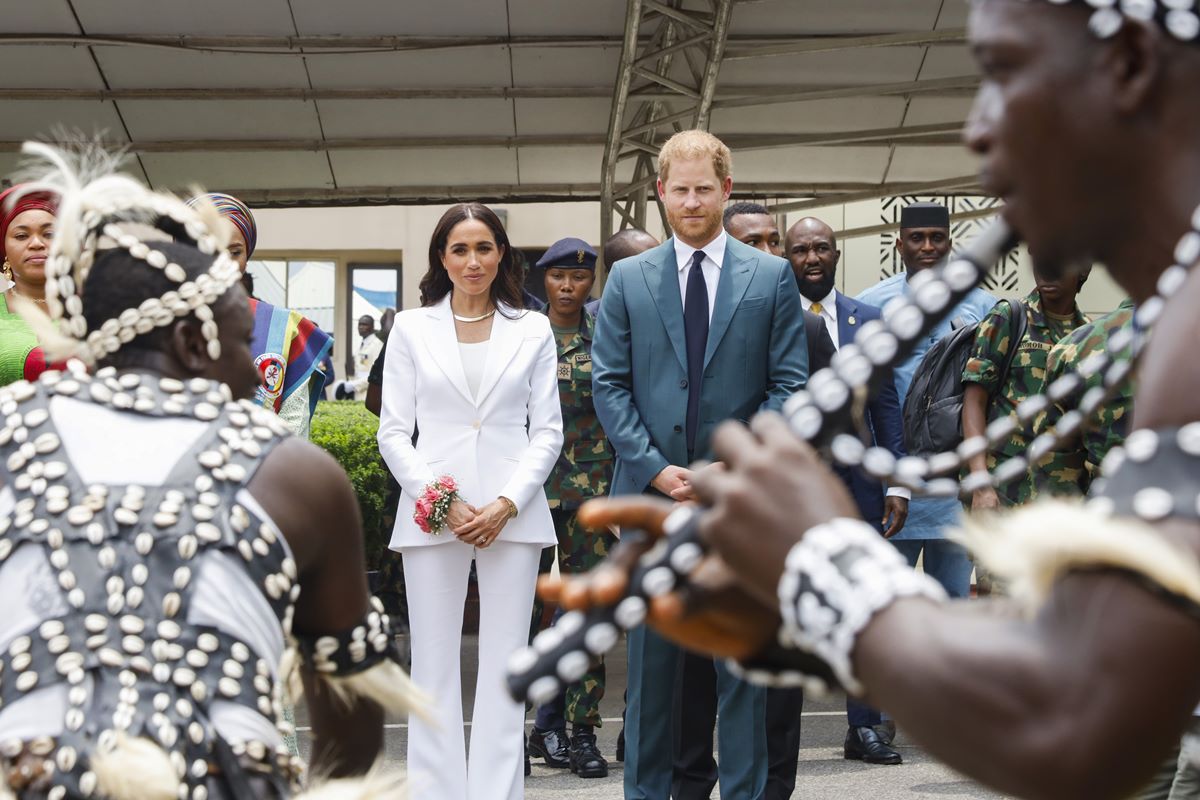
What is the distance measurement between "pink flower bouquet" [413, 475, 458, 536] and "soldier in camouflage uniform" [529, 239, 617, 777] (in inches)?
48.1

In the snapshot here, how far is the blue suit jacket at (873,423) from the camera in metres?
6.37

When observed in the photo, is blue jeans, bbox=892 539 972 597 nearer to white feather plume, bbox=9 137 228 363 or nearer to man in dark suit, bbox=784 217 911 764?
man in dark suit, bbox=784 217 911 764

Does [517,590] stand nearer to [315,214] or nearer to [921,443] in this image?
[921,443]

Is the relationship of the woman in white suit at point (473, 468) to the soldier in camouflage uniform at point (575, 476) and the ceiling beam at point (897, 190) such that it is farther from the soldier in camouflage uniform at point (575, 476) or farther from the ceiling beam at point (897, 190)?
the ceiling beam at point (897, 190)

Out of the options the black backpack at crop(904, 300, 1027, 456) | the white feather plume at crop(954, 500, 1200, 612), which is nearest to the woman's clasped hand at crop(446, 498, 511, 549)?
the black backpack at crop(904, 300, 1027, 456)

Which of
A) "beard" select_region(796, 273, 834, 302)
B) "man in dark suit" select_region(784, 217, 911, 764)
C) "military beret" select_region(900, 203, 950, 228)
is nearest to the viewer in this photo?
"man in dark suit" select_region(784, 217, 911, 764)

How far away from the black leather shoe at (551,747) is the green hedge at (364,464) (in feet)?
6.90

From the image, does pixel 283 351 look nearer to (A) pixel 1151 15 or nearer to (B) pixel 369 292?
(A) pixel 1151 15

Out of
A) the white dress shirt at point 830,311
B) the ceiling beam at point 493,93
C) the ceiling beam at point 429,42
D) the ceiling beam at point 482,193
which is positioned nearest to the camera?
the white dress shirt at point 830,311

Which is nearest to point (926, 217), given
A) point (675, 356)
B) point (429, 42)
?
point (675, 356)

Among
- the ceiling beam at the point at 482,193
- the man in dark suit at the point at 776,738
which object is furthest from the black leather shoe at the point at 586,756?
the ceiling beam at the point at 482,193

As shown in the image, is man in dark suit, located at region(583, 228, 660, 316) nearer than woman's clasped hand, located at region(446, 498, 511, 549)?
No

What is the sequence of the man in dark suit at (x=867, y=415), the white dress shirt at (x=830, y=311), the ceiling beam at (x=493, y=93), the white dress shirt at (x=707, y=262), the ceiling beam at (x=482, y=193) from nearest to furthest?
the white dress shirt at (x=707, y=262) → the man in dark suit at (x=867, y=415) → the white dress shirt at (x=830, y=311) → the ceiling beam at (x=493, y=93) → the ceiling beam at (x=482, y=193)

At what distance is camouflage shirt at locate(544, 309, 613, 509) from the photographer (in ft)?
22.8
